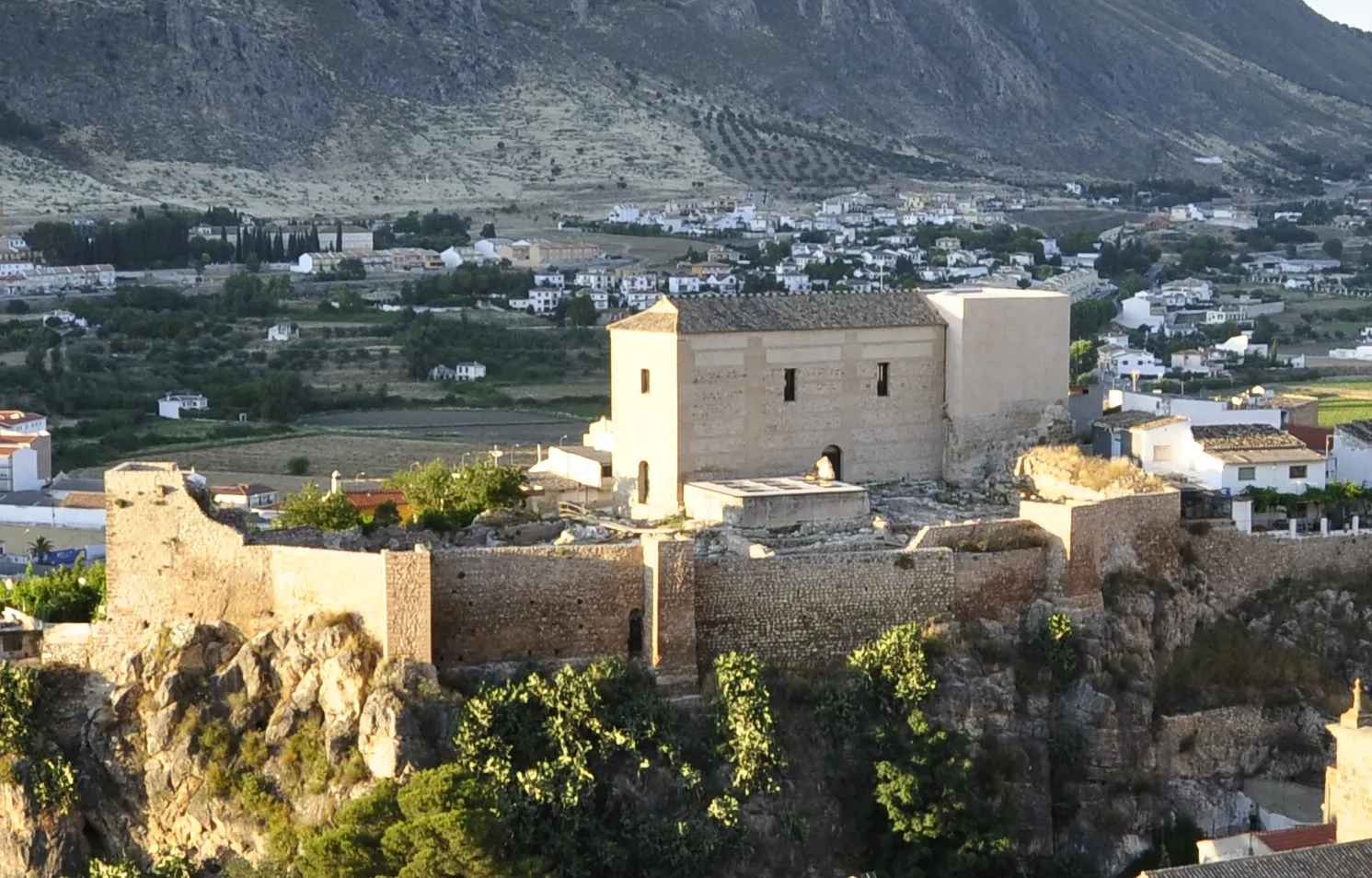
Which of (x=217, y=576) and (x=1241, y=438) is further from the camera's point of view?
(x=1241, y=438)

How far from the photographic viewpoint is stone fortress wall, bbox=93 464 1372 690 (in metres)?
25.5

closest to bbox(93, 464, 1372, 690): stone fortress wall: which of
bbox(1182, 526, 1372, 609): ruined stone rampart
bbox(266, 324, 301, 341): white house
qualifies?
bbox(1182, 526, 1372, 609): ruined stone rampart

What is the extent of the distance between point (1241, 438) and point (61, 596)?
14563mm

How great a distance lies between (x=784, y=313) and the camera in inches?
1235

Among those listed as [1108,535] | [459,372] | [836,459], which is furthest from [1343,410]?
[1108,535]

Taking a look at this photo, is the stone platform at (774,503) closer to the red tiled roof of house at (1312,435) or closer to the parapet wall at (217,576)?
the parapet wall at (217,576)

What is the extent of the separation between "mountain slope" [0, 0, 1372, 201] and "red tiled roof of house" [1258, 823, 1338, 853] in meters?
76.2

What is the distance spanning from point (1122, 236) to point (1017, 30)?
5246 cm

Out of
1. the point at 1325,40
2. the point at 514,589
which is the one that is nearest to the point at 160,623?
the point at 514,589

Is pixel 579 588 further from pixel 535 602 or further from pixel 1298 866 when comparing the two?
pixel 1298 866

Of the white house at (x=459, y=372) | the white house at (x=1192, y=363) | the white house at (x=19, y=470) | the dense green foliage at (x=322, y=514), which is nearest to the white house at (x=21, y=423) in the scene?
the white house at (x=19, y=470)

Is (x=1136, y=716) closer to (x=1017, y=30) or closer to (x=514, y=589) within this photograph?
(x=514, y=589)

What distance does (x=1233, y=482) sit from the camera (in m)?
32.2

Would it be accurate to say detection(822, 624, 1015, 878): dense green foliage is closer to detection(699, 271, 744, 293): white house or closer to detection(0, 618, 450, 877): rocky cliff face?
detection(0, 618, 450, 877): rocky cliff face
